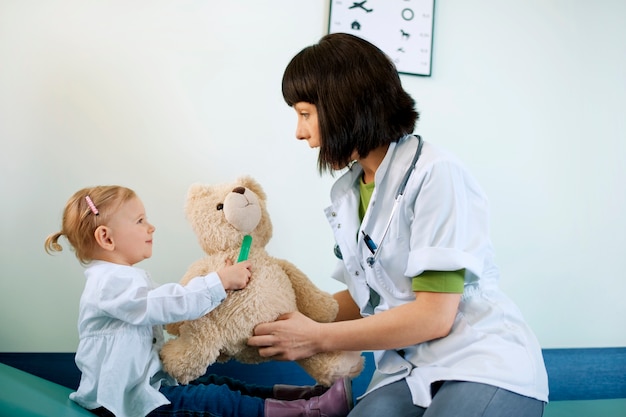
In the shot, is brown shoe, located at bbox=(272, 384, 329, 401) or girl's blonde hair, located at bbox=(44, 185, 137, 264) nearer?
girl's blonde hair, located at bbox=(44, 185, 137, 264)

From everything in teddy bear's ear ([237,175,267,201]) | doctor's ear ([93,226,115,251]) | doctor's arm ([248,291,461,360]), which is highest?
teddy bear's ear ([237,175,267,201])

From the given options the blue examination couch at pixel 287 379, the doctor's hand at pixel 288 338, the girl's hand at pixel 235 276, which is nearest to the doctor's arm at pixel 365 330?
the doctor's hand at pixel 288 338

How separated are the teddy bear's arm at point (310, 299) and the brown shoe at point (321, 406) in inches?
7.4

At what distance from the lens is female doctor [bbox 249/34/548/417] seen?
47.9 inches

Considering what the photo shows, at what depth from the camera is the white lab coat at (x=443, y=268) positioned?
1.22m

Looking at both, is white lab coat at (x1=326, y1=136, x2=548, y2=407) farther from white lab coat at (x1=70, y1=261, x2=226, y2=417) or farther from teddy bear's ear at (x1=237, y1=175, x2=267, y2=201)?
white lab coat at (x1=70, y1=261, x2=226, y2=417)

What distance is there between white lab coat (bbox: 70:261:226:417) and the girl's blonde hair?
8 centimetres

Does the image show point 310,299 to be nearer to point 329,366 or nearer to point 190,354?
point 329,366

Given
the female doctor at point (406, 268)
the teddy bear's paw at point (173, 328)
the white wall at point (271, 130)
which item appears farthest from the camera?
the white wall at point (271, 130)

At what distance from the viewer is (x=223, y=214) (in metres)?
1.43

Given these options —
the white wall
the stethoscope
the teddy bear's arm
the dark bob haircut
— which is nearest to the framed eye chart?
the white wall

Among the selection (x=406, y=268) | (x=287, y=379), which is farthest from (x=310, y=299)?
(x=287, y=379)

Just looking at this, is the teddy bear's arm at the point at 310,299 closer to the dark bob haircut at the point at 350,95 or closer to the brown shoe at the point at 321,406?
the brown shoe at the point at 321,406

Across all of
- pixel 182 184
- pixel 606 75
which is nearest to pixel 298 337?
pixel 182 184
